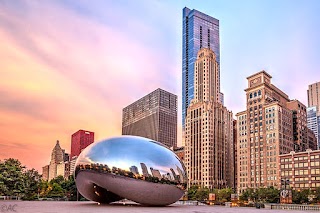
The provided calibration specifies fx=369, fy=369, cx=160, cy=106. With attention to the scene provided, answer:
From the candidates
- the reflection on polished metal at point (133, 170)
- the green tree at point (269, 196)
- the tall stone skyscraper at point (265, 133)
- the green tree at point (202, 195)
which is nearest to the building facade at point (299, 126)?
the tall stone skyscraper at point (265, 133)

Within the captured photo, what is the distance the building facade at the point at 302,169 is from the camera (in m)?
106

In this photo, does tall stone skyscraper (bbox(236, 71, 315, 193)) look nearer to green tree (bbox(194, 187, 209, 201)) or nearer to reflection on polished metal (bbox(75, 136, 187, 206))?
green tree (bbox(194, 187, 209, 201))

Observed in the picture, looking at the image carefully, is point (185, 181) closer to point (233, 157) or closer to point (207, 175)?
point (207, 175)

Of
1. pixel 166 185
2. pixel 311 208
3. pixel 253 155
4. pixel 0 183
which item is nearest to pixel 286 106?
pixel 253 155

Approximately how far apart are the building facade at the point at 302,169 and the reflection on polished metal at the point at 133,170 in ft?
284

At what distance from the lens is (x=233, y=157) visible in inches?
6781

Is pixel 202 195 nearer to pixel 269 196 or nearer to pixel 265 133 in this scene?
pixel 269 196

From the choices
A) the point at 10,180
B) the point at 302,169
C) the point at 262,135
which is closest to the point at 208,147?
the point at 262,135

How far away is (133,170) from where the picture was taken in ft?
92.5

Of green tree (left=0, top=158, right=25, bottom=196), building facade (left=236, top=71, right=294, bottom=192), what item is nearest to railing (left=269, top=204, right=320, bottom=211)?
green tree (left=0, top=158, right=25, bottom=196)

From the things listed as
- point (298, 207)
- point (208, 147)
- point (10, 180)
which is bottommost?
point (298, 207)

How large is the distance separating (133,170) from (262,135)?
10456 cm

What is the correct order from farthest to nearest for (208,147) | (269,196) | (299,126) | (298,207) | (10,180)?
1. (208,147)
2. (299,126)
3. (269,196)
4. (10,180)
5. (298,207)

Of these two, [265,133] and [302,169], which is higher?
[265,133]
